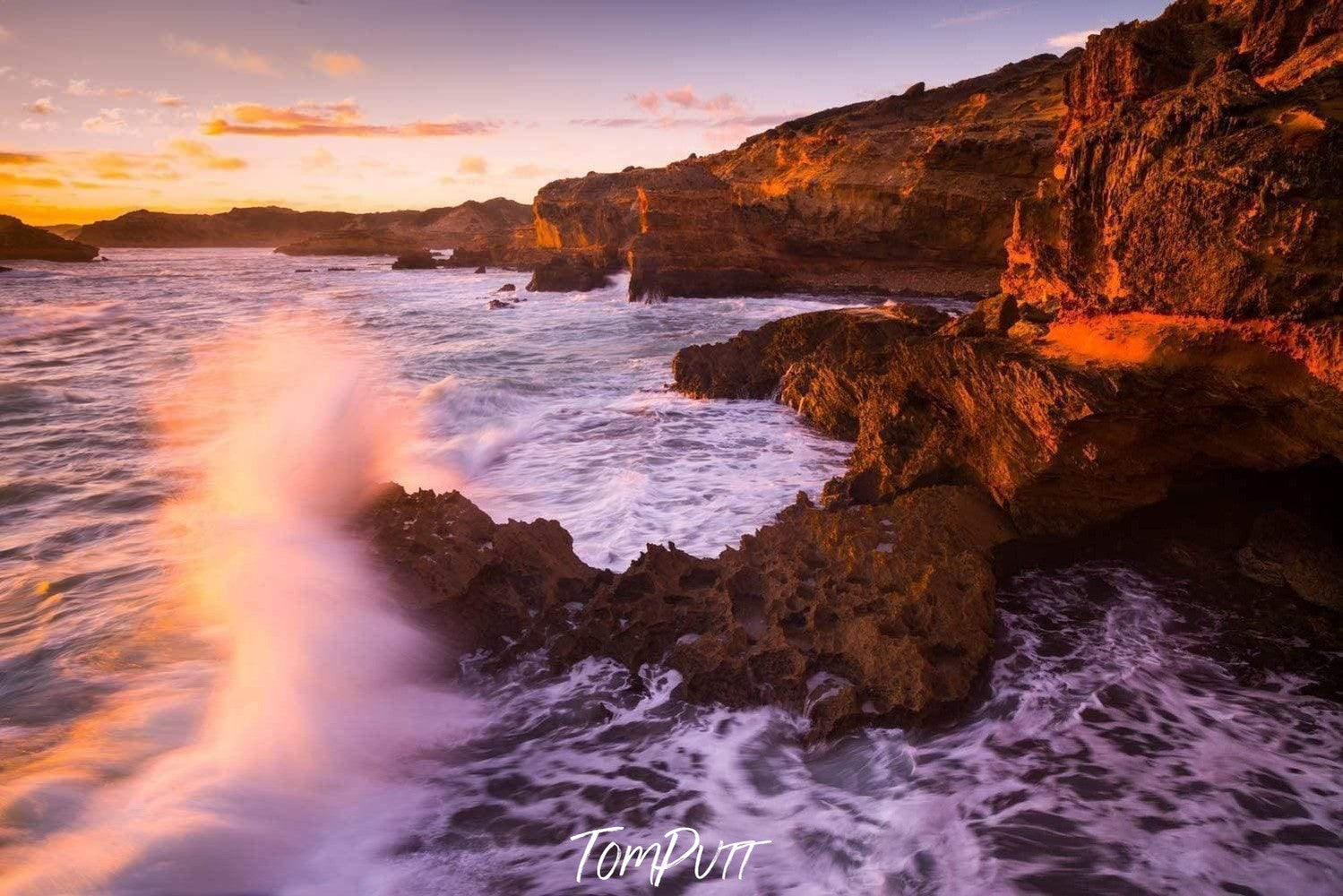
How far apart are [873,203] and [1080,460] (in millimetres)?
20410

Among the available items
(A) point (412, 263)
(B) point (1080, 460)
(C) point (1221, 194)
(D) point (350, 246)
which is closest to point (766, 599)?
(B) point (1080, 460)

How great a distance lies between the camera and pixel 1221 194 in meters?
3.45

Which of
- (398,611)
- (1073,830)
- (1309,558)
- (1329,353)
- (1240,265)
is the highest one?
(1240,265)

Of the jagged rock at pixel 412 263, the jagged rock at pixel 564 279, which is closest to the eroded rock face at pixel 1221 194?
the jagged rock at pixel 564 279

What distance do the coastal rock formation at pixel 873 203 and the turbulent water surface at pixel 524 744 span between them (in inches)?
708

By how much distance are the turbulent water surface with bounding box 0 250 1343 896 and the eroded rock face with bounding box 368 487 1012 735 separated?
0.57ft

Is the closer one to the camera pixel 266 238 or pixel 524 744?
pixel 524 744

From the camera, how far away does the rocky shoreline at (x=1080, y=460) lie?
336 cm

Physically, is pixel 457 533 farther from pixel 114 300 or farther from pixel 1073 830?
pixel 114 300

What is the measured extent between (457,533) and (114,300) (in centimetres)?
2940

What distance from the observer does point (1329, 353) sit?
10.4ft

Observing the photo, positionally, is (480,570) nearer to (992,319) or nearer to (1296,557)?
(992,319)

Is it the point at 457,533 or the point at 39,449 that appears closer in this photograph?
the point at 457,533

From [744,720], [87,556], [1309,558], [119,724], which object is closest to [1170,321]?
[1309,558]
